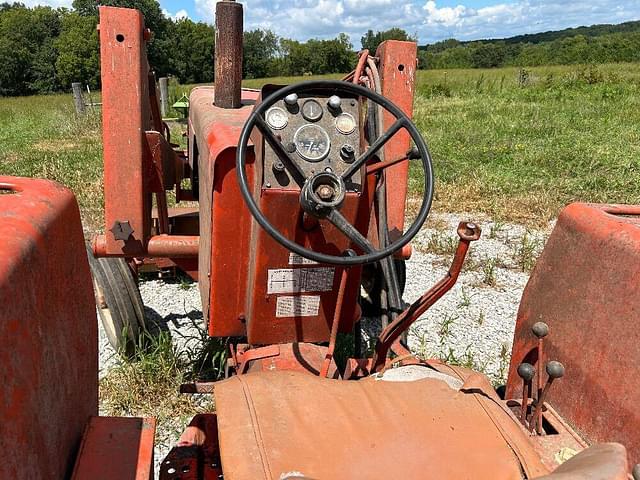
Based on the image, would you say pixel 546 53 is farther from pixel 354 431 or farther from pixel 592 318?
pixel 354 431

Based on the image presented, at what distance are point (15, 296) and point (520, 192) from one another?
576cm

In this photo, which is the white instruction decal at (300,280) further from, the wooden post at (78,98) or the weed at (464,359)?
the wooden post at (78,98)

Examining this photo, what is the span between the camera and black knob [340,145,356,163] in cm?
195

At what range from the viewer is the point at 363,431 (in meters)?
1.37

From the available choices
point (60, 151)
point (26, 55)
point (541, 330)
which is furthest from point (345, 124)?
point (26, 55)

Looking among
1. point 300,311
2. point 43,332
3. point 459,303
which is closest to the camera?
point 43,332

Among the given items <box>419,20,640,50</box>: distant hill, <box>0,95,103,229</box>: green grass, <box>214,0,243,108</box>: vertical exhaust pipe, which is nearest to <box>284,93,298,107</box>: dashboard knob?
<box>214,0,243,108</box>: vertical exhaust pipe

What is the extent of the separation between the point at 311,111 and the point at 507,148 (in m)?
7.09

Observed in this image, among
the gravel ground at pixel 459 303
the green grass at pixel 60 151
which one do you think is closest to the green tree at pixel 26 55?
the green grass at pixel 60 151

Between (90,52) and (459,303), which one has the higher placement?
(90,52)

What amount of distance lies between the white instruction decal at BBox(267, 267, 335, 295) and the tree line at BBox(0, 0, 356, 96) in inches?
1622

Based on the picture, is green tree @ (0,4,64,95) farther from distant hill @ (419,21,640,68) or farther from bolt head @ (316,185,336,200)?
bolt head @ (316,185,336,200)

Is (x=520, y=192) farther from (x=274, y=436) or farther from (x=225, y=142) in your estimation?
(x=274, y=436)

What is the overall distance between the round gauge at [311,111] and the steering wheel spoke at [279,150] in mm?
149
